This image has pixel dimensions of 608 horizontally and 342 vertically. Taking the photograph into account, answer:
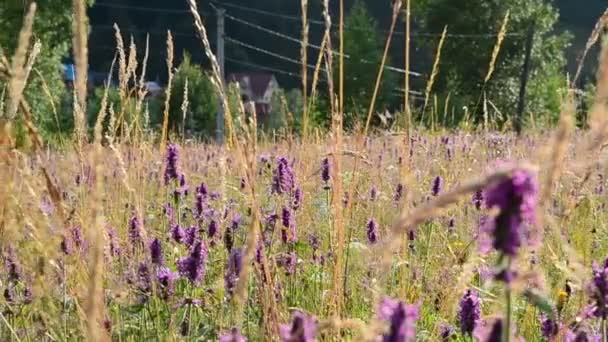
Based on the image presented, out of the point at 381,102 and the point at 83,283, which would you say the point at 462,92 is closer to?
the point at 381,102

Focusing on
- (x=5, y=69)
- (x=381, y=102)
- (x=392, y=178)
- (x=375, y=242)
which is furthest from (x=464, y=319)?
(x=381, y=102)

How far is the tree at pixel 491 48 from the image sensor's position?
4278 centimetres

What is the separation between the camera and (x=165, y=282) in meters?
2.54

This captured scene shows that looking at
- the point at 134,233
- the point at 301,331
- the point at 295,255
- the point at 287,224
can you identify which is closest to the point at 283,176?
the point at 287,224

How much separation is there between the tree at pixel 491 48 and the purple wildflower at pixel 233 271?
4036 cm

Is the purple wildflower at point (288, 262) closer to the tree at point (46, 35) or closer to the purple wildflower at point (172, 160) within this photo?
the purple wildflower at point (172, 160)

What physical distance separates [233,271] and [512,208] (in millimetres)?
1605

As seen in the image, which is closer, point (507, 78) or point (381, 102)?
point (507, 78)

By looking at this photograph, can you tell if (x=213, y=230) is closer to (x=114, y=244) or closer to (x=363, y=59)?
(x=114, y=244)

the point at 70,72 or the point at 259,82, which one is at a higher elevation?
the point at 70,72

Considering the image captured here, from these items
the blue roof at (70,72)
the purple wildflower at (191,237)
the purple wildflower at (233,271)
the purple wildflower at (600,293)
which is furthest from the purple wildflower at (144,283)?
the purple wildflower at (600,293)

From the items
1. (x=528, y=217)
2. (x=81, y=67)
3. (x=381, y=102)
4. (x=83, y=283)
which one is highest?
(x=81, y=67)

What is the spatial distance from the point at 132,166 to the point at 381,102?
5256 centimetres

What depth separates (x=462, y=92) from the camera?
43.8m
